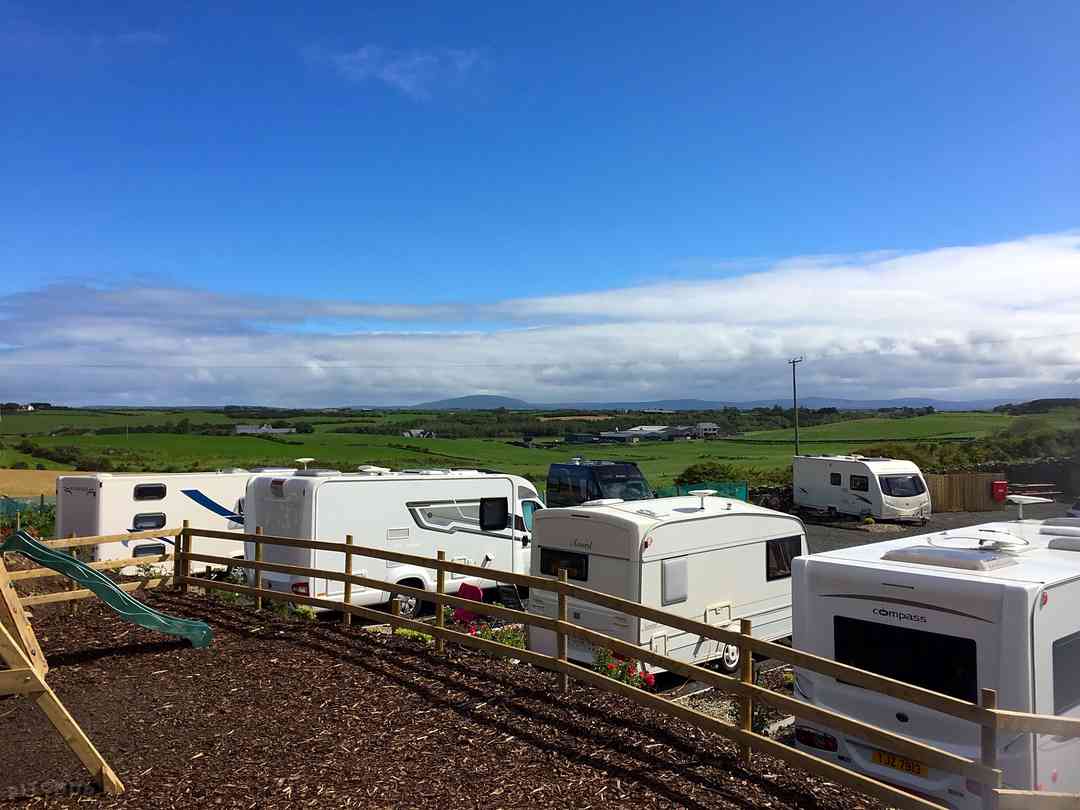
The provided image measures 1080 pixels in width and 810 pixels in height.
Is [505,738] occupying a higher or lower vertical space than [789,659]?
lower

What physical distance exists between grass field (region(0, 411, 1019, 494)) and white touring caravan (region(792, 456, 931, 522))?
12.0m

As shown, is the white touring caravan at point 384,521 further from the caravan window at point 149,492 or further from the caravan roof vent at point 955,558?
the caravan roof vent at point 955,558

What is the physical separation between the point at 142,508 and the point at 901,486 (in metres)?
25.2

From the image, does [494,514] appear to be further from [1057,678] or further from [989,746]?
[989,746]

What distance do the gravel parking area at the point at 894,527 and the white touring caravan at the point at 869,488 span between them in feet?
1.86

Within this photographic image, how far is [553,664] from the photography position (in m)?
7.96

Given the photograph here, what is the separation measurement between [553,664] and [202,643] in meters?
4.05

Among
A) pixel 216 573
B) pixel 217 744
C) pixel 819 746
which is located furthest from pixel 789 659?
pixel 216 573

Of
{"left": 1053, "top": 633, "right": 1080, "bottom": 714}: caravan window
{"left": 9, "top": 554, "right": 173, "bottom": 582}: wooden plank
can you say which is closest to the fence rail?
{"left": 1053, "top": 633, "right": 1080, "bottom": 714}: caravan window

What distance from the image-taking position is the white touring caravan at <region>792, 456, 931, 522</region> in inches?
1195

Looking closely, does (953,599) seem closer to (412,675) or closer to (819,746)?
(819,746)

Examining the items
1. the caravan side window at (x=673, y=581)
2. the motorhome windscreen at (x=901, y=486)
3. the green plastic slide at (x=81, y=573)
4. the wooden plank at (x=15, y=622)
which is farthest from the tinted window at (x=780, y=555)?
the motorhome windscreen at (x=901, y=486)

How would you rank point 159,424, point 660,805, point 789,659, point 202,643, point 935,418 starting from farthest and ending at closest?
point 935,418 < point 159,424 < point 202,643 < point 789,659 < point 660,805

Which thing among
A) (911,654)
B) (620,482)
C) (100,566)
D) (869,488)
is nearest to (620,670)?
(911,654)
